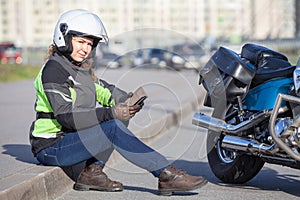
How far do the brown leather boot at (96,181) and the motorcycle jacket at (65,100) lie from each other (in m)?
0.39

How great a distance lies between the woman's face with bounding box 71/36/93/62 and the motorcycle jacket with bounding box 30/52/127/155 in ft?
0.26

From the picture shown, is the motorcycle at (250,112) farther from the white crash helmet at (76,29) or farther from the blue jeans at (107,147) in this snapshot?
the white crash helmet at (76,29)

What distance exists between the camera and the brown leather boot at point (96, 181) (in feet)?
21.5

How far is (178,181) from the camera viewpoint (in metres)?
6.04

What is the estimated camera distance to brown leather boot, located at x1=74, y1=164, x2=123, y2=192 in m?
6.54

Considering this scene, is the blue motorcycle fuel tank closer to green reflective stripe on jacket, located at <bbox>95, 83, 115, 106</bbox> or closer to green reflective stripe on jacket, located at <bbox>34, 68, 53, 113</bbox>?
green reflective stripe on jacket, located at <bbox>95, 83, 115, 106</bbox>

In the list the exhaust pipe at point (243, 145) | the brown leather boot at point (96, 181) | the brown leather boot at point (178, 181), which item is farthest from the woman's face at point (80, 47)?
the exhaust pipe at point (243, 145)

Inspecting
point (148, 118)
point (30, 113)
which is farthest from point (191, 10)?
point (148, 118)

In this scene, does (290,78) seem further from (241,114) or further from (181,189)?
(181,189)

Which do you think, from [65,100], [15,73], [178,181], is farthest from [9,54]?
[178,181]

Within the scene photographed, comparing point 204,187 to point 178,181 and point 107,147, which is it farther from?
point 107,147

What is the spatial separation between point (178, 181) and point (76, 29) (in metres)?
1.56

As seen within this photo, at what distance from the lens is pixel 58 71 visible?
6328 mm

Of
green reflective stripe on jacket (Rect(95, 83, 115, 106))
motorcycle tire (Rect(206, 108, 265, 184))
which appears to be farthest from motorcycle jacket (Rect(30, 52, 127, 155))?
motorcycle tire (Rect(206, 108, 265, 184))
